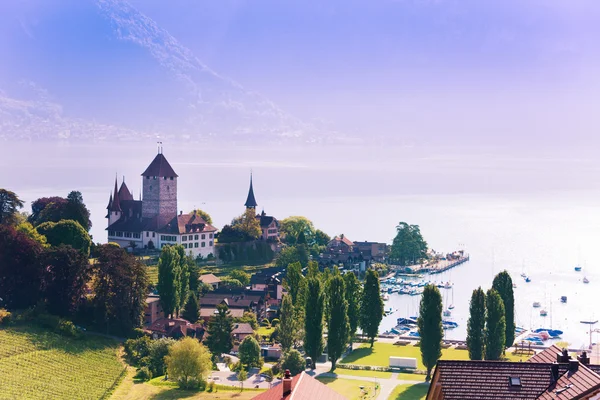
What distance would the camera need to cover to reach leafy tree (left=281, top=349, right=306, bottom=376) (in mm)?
42531

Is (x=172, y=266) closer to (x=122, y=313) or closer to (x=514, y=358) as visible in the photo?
(x=122, y=313)

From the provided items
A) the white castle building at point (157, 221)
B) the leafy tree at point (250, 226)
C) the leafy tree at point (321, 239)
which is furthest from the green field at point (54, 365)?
the leafy tree at point (321, 239)

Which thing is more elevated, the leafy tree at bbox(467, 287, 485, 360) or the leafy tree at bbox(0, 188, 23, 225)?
the leafy tree at bbox(0, 188, 23, 225)

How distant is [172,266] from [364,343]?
43.2ft

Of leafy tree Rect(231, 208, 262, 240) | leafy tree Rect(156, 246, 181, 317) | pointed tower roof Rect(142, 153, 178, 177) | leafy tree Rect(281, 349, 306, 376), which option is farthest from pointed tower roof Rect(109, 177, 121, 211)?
leafy tree Rect(281, 349, 306, 376)

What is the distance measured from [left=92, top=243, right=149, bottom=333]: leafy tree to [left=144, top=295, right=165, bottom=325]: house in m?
2.31

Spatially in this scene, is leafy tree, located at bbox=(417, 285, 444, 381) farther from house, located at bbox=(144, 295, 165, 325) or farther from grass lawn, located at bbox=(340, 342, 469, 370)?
house, located at bbox=(144, 295, 165, 325)

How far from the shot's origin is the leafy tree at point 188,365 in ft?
129

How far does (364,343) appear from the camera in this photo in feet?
171

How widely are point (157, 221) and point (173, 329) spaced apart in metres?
28.5

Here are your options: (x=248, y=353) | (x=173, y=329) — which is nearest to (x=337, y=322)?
(x=248, y=353)

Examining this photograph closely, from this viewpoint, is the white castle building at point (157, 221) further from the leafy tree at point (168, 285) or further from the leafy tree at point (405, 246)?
the leafy tree at point (405, 246)

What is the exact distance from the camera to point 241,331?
165 feet

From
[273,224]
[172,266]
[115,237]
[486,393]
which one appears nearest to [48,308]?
[172,266]
